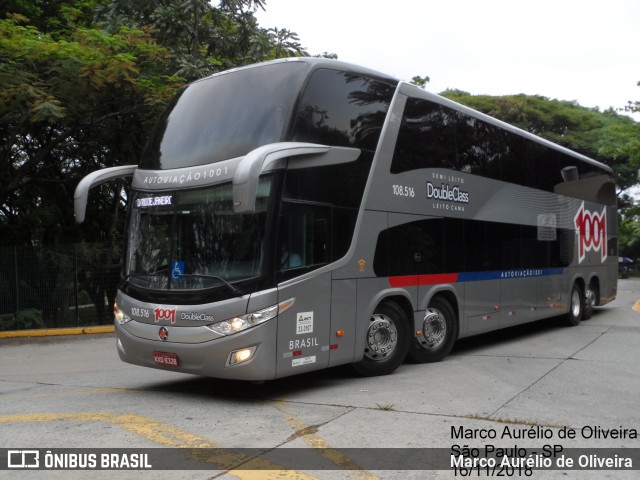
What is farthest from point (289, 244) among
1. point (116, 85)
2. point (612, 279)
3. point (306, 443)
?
point (612, 279)

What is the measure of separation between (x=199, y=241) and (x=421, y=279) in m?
3.84

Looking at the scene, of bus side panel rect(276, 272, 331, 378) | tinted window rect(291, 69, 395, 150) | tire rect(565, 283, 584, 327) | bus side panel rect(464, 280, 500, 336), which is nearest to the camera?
bus side panel rect(276, 272, 331, 378)

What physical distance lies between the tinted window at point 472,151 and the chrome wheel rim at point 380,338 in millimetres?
2203

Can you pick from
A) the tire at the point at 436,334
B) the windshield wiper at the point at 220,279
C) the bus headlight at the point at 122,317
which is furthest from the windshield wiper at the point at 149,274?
the tire at the point at 436,334

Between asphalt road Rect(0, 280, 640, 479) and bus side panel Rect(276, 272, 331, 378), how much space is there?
0.46 m

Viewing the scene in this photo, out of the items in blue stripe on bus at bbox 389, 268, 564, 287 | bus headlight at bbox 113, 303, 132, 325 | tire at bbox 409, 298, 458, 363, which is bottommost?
tire at bbox 409, 298, 458, 363

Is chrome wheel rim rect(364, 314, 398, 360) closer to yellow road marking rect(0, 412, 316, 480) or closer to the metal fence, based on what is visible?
yellow road marking rect(0, 412, 316, 480)

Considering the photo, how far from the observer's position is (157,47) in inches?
640

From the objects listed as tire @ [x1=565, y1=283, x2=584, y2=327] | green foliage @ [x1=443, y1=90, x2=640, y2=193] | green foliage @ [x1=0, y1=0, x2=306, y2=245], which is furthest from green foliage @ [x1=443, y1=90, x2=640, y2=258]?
tire @ [x1=565, y1=283, x2=584, y2=327]

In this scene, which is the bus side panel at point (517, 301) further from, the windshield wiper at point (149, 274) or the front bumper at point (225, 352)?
the windshield wiper at point (149, 274)

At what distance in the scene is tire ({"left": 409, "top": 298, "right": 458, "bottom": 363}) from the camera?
10350 millimetres

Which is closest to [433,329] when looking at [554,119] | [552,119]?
[552,119]

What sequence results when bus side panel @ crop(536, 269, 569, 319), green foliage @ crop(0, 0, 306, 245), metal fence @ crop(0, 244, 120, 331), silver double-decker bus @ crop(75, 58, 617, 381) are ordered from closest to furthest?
silver double-decker bus @ crop(75, 58, 617, 381), bus side panel @ crop(536, 269, 569, 319), green foliage @ crop(0, 0, 306, 245), metal fence @ crop(0, 244, 120, 331)

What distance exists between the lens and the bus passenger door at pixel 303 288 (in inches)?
303
